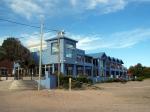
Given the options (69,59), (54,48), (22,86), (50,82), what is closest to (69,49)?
(69,59)

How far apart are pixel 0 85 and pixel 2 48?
1608 centimetres

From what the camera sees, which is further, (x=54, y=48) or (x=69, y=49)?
(x=69, y=49)

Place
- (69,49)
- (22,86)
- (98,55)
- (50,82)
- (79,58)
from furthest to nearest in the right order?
(98,55), (79,58), (69,49), (50,82), (22,86)

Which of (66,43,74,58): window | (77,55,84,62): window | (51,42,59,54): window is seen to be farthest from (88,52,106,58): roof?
(51,42,59,54): window

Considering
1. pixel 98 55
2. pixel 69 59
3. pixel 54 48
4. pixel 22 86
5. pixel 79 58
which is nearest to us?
pixel 22 86

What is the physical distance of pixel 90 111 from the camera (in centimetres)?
1988

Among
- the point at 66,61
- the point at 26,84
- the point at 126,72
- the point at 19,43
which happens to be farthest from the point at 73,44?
the point at 126,72

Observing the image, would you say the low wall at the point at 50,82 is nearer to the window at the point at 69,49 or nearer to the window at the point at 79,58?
the window at the point at 69,49

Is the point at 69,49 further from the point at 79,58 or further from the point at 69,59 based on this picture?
the point at 79,58

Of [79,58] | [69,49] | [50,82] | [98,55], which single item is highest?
[98,55]

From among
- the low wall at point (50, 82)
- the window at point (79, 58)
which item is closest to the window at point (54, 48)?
the window at point (79, 58)

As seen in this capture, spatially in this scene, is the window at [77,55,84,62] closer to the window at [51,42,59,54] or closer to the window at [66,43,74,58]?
the window at [66,43,74,58]

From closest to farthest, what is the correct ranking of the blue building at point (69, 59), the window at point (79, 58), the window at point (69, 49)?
the blue building at point (69, 59) < the window at point (69, 49) < the window at point (79, 58)

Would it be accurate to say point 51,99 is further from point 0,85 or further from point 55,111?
point 0,85
